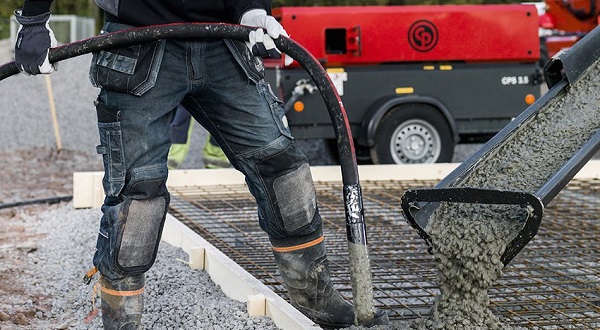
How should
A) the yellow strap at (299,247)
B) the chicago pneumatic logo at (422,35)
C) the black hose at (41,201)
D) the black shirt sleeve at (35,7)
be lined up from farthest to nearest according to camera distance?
1. the chicago pneumatic logo at (422,35)
2. the black hose at (41,201)
3. the yellow strap at (299,247)
4. the black shirt sleeve at (35,7)

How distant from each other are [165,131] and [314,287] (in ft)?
2.61

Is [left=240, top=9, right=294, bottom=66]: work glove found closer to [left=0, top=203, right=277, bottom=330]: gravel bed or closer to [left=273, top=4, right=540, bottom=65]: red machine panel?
[left=0, top=203, right=277, bottom=330]: gravel bed

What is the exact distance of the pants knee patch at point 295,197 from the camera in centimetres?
297

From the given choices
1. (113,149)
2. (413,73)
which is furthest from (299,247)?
(413,73)

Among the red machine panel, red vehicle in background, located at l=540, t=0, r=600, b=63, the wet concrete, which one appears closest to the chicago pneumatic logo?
the red machine panel

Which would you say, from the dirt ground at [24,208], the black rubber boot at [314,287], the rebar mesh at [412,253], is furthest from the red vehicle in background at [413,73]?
the black rubber boot at [314,287]

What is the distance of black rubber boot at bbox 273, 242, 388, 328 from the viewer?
3.10m

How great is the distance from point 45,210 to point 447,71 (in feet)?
10.6

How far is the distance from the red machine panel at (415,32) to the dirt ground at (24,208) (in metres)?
2.20

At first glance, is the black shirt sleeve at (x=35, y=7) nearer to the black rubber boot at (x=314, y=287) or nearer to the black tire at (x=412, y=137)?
the black rubber boot at (x=314, y=287)

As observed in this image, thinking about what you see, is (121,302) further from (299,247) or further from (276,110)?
(276,110)

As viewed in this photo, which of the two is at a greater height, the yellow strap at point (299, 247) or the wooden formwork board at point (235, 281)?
the yellow strap at point (299, 247)

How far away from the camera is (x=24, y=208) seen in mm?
5898

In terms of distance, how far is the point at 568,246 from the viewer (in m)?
4.53
